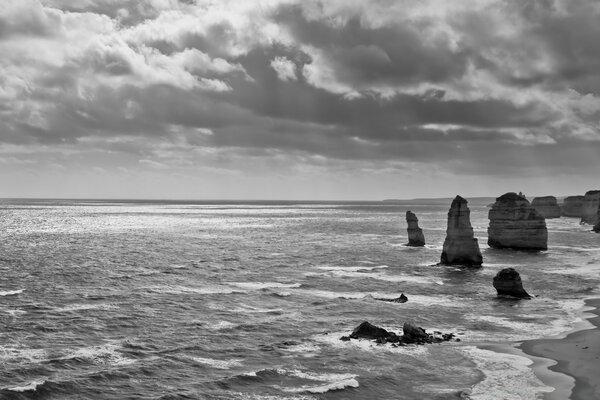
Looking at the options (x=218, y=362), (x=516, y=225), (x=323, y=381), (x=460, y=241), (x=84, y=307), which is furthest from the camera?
(x=516, y=225)

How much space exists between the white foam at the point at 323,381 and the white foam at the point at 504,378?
647 centimetres

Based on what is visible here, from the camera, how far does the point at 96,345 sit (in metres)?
34.8

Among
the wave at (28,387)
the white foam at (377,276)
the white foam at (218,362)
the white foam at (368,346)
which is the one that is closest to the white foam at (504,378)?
the white foam at (368,346)

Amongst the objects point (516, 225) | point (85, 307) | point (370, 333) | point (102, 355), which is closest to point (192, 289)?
point (85, 307)

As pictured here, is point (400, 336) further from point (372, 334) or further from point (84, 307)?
point (84, 307)

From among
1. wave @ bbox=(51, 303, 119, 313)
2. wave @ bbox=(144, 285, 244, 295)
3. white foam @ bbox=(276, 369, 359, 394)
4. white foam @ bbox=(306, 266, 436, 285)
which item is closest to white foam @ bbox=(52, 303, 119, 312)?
wave @ bbox=(51, 303, 119, 313)

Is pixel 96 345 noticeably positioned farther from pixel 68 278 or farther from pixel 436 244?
pixel 436 244

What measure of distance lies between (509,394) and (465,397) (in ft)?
7.74

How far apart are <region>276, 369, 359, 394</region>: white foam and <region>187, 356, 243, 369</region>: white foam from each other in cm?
296

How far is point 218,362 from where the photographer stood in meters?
32.3

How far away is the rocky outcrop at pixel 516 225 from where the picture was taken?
9056cm

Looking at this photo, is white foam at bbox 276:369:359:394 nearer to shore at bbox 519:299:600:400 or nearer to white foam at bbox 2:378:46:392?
shore at bbox 519:299:600:400

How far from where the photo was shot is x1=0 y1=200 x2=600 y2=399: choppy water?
2861 cm

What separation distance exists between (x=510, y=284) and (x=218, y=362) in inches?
1285
